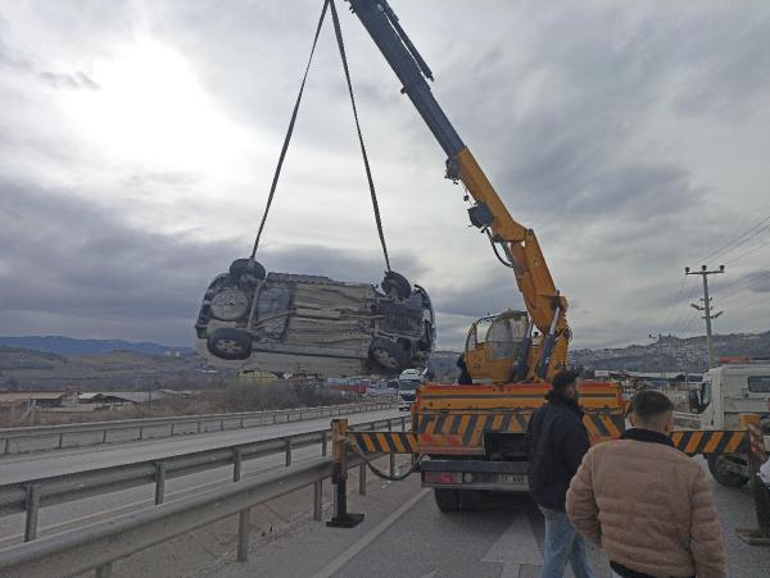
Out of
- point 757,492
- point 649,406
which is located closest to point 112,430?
point 757,492

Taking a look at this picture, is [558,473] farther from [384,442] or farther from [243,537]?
[384,442]

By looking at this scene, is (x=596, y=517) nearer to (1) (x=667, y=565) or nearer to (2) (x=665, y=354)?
(1) (x=667, y=565)

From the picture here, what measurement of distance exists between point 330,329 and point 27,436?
1130 cm

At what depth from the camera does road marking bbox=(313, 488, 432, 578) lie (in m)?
6.61

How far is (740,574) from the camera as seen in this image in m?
6.62

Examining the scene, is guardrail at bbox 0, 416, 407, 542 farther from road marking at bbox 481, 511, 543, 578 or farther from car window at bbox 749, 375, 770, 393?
car window at bbox 749, 375, 770, 393

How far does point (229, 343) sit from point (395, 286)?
309 centimetres

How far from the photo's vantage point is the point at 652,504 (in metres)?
3.18

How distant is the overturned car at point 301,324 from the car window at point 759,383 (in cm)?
602

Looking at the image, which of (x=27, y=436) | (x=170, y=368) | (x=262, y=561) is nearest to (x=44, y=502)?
(x=262, y=561)

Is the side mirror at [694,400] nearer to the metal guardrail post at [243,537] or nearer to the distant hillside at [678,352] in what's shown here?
the metal guardrail post at [243,537]

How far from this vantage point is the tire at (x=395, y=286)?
41.6 ft

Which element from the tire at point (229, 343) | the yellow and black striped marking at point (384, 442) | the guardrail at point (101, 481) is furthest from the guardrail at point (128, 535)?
the tire at point (229, 343)

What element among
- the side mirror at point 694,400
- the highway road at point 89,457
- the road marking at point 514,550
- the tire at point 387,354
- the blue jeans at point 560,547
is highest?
the tire at point 387,354
